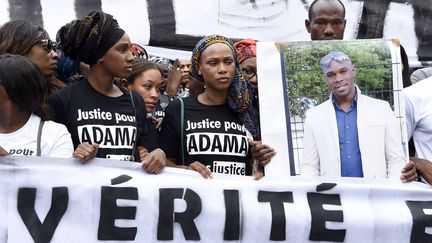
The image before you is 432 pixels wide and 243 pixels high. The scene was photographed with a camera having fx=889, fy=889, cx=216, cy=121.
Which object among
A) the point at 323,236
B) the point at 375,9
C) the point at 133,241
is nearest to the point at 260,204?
the point at 323,236

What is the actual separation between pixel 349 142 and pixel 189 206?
0.71 m

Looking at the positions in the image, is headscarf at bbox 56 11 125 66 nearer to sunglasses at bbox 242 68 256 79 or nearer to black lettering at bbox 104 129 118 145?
black lettering at bbox 104 129 118 145

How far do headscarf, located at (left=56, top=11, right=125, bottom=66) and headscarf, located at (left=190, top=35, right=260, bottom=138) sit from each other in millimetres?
378

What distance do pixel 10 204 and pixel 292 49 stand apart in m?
1.35

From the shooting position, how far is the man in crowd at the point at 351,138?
3.64m

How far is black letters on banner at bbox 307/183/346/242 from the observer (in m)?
3.61

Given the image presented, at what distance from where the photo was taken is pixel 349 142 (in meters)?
3.65

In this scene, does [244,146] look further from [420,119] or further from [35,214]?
[35,214]

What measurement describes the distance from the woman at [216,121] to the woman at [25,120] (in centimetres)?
57

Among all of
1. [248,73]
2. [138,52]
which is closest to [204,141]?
[248,73]

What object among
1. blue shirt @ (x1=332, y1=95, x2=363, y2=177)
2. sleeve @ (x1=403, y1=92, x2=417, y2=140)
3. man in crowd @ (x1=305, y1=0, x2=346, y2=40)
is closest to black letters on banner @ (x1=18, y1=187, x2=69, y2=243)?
blue shirt @ (x1=332, y1=95, x2=363, y2=177)

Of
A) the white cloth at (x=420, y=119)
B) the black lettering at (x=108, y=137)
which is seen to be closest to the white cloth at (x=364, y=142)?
the white cloth at (x=420, y=119)

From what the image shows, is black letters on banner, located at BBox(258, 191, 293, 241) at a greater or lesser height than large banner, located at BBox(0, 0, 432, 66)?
lesser

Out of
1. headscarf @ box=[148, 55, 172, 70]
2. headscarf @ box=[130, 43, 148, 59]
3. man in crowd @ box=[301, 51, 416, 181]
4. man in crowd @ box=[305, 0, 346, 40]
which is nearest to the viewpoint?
man in crowd @ box=[301, 51, 416, 181]
